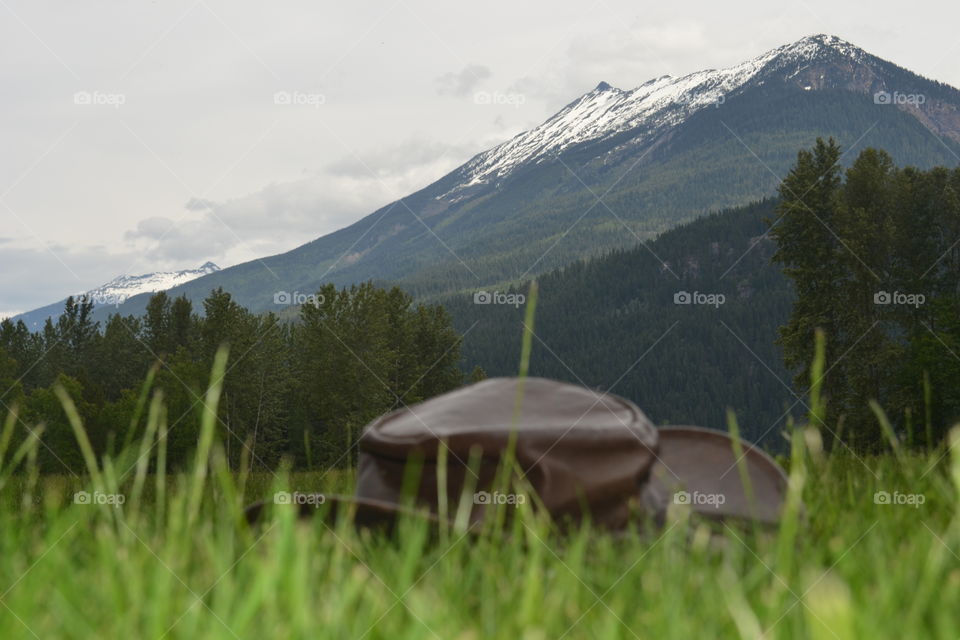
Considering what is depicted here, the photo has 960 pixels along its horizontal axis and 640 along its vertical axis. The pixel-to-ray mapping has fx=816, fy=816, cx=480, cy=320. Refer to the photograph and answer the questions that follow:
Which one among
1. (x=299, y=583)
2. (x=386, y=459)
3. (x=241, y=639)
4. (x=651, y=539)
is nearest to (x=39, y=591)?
(x=241, y=639)

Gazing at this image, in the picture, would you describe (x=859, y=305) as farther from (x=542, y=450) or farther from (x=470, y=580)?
(x=470, y=580)

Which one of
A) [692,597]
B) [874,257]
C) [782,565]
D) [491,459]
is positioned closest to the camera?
[782,565]

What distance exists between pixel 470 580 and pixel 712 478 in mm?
1946

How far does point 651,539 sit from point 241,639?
5.11 feet

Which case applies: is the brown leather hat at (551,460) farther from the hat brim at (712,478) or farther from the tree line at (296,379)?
the tree line at (296,379)

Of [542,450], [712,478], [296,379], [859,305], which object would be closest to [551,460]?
[542,450]

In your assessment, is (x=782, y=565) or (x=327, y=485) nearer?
(x=782, y=565)

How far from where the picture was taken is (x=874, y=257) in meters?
41.6

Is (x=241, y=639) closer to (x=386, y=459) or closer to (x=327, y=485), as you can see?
(x=386, y=459)

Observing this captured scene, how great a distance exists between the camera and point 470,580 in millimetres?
2162

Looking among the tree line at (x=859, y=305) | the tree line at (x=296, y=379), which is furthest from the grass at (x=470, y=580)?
the tree line at (x=296, y=379)

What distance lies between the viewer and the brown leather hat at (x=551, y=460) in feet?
10.4

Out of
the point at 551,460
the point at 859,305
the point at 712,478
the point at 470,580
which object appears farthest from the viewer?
the point at 859,305

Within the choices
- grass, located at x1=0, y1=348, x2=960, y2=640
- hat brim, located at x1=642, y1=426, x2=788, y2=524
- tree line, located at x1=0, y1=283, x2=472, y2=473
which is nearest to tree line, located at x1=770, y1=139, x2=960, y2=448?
tree line, located at x1=0, y1=283, x2=472, y2=473
